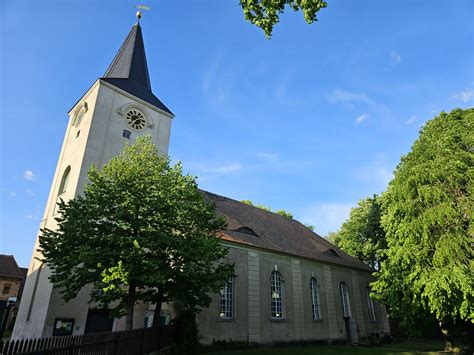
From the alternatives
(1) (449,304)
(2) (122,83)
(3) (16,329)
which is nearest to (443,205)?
(1) (449,304)

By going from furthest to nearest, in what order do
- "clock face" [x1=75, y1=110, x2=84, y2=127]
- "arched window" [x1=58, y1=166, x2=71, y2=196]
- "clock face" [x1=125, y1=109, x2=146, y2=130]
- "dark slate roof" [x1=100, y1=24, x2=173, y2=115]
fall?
"dark slate roof" [x1=100, y1=24, x2=173, y2=115]
"clock face" [x1=75, y1=110, x2=84, y2=127]
"clock face" [x1=125, y1=109, x2=146, y2=130]
"arched window" [x1=58, y1=166, x2=71, y2=196]

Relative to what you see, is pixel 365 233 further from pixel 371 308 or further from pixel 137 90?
pixel 137 90

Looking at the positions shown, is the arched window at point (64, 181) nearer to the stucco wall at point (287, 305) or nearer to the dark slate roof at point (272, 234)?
the dark slate roof at point (272, 234)

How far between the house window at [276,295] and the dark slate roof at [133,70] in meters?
17.0

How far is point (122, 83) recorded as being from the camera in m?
27.0

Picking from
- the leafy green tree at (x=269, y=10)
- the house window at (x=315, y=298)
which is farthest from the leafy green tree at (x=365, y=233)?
the leafy green tree at (x=269, y=10)

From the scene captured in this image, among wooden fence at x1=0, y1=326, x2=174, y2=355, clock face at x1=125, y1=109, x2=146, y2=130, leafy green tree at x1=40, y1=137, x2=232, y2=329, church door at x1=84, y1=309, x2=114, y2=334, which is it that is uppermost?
clock face at x1=125, y1=109, x2=146, y2=130

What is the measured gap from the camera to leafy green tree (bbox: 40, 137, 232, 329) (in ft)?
42.9

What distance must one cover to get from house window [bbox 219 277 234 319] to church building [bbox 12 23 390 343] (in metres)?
0.06

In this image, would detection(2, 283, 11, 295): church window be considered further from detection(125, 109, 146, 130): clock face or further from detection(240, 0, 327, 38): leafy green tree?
detection(240, 0, 327, 38): leafy green tree

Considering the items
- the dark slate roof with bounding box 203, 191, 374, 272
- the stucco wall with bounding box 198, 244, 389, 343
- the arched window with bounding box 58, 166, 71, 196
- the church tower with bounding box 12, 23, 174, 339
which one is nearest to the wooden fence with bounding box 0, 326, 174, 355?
the stucco wall with bounding box 198, 244, 389, 343

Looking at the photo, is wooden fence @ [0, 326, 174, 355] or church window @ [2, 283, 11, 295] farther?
church window @ [2, 283, 11, 295]

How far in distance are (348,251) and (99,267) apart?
29.3m

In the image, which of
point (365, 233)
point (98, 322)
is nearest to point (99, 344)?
point (98, 322)
